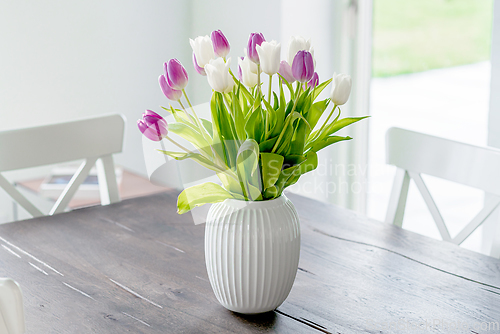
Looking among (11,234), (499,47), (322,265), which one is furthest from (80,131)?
(499,47)

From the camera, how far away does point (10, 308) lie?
63 cm

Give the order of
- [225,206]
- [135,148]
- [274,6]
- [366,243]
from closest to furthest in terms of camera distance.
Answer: [225,206]
[366,243]
[274,6]
[135,148]

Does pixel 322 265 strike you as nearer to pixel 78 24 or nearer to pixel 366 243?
pixel 366 243

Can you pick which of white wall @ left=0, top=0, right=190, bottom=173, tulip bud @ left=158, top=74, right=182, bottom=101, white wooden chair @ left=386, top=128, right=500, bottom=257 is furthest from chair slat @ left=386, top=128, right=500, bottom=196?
white wall @ left=0, top=0, right=190, bottom=173

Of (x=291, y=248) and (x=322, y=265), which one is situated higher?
(x=291, y=248)

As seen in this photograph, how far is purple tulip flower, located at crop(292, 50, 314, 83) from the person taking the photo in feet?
2.56

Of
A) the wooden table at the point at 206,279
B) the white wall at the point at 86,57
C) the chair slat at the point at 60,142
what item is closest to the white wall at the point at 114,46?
the white wall at the point at 86,57

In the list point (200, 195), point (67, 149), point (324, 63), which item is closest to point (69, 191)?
point (67, 149)

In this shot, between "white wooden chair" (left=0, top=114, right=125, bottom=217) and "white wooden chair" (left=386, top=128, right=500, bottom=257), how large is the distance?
84 centimetres

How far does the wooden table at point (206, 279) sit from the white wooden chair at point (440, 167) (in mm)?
178

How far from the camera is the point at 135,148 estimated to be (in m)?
3.00

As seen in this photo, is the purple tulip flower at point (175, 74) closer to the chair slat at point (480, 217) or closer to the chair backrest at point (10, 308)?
the chair backrest at point (10, 308)

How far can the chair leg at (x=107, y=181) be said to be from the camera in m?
1.71

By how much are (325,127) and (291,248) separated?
204 mm
